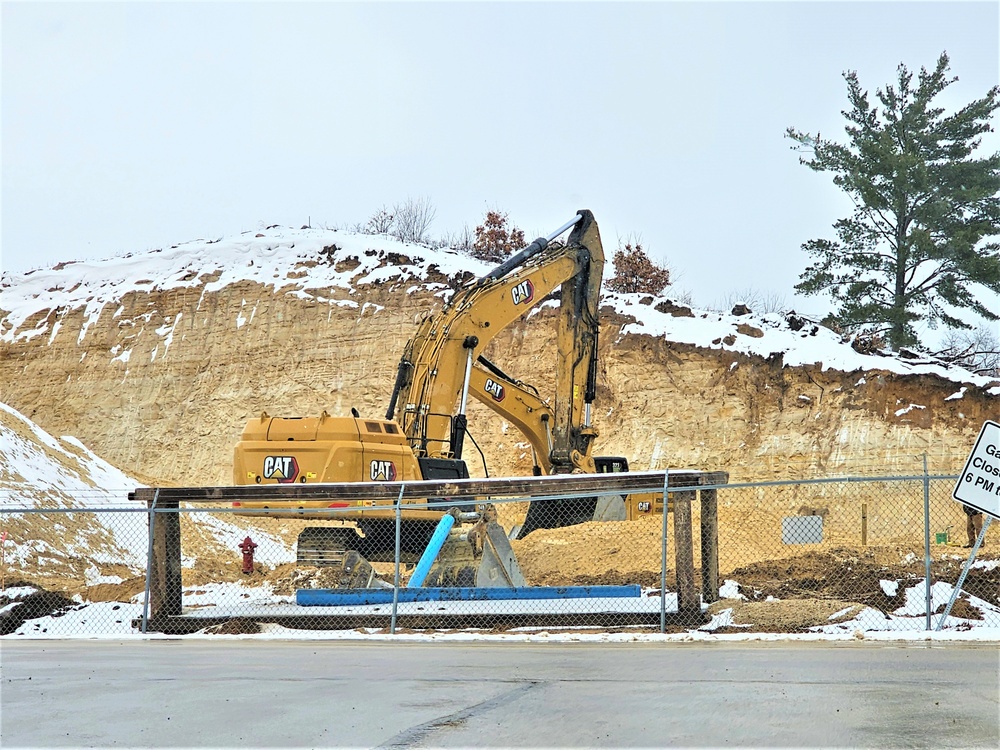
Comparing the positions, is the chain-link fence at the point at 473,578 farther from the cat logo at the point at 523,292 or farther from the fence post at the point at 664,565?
the cat logo at the point at 523,292

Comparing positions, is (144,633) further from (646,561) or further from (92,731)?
(646,561)

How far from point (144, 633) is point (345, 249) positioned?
27.4 meters

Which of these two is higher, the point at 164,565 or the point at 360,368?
the point at 360,368

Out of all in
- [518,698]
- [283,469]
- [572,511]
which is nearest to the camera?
[518,698]

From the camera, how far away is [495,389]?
2048 centimetres

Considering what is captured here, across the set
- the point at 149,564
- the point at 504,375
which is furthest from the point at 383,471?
the point at 504,375

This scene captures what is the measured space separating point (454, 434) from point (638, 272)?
27890 millimetres

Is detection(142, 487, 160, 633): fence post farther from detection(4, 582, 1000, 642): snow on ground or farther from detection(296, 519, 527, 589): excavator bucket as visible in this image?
detection(296, 519, 527, 589): excavator bucket

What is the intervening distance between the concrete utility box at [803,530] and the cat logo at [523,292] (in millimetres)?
5586

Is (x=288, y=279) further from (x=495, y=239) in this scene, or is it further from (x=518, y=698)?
(x=518, y=698)

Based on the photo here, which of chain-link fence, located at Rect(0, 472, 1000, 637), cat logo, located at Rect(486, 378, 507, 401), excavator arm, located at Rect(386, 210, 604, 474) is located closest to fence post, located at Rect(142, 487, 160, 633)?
chain-link fence, located at Rect(0, 472, 1000, 637)

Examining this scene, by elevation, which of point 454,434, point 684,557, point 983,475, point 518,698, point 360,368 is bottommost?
point 518,698

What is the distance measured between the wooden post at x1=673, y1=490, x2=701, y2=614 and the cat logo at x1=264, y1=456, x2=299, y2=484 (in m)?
5.33

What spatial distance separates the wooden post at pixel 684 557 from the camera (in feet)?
45.3
